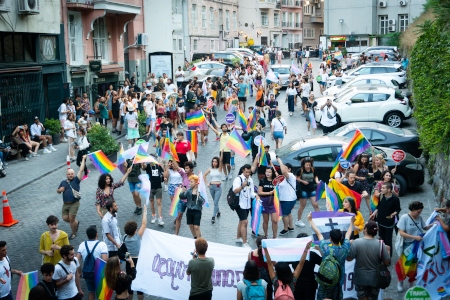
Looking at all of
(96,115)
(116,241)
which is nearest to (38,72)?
(96,115)

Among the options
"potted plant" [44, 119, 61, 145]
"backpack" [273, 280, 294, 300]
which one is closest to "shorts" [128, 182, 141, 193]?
"backpack" [273, 280, 294, 300]

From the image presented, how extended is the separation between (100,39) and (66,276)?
2543cm

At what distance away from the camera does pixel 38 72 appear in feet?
81.1

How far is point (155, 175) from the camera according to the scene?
552 inches

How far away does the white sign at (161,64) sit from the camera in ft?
120

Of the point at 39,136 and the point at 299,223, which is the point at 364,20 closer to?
the point at 39,136

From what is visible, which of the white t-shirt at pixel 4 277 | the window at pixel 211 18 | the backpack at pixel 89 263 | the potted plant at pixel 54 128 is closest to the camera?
the white t-shirt at pixel 4 277

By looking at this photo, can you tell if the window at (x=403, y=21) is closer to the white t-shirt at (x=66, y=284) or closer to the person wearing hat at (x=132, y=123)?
the person wearing hat at (x=132, y=123)

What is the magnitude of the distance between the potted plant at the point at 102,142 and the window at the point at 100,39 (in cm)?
1256

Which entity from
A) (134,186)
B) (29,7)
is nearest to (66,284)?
(134,186)

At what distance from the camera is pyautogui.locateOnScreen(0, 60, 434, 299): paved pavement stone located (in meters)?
13.0

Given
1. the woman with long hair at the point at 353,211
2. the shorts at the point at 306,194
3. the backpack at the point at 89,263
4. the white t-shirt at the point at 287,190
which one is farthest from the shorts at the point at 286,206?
the backpack at the point at 89,263

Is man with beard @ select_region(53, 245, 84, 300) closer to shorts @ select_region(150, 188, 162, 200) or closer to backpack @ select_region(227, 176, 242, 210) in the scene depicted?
backpack @ select_region(227, 176, 242, 210)

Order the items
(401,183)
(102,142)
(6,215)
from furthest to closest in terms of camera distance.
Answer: (102,142), (401,183), (6,215)
